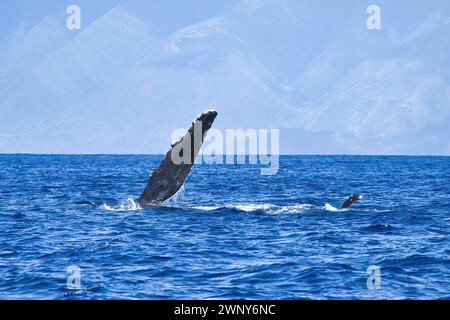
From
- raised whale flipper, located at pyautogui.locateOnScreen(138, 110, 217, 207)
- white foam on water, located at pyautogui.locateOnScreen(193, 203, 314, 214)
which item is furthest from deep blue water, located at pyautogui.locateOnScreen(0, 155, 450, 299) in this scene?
raised whale flipper, located at pyautogui.locateOnScreen(138, 110, 217, 207)

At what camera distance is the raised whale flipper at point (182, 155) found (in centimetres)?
2402

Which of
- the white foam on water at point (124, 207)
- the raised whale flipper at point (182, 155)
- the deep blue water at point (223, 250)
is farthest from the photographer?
the white foam on water at point (124, 207)

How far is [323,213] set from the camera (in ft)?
92.8

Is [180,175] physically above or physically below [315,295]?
above

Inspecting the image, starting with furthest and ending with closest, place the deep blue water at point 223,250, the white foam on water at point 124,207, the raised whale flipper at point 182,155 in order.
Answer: the white foam on water at point 124,207 → the raised whale flipper at point 182,155 → the deep blue water at point 223,250

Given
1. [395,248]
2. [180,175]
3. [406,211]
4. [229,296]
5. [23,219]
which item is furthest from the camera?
[406,211]

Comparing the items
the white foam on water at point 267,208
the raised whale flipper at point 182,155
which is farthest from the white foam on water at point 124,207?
the raised whale flipper at point 182,155

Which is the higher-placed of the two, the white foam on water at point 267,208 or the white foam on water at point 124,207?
the white foam on water at point 124,207

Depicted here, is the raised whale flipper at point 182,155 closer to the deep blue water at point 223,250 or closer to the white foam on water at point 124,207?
the deep blue water at point 223,250

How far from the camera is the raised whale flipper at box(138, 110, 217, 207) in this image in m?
24.0

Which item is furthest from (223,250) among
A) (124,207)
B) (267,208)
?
(124,207)

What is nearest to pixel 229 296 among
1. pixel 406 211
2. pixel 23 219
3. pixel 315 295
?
pixel 315 295
